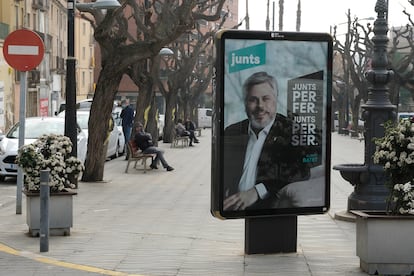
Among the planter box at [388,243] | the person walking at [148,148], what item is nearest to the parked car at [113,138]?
the person walking at [148,148]

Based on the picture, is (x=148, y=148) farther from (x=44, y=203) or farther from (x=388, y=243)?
(x=388, y=243)

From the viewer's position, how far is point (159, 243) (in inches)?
394

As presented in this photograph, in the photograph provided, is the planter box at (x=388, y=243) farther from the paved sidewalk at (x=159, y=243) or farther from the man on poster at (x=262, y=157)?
the man on poster at (x=262, y=157)

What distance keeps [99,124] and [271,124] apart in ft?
34.5

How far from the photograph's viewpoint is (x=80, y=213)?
513 inches

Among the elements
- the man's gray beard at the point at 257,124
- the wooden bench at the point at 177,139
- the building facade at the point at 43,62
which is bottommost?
the wooden bench at the point at 177,139

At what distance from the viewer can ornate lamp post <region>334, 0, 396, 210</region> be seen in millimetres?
12164

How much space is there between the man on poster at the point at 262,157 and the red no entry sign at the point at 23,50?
5.00 metres

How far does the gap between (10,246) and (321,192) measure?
356cm

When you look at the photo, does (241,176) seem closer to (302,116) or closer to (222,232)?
(302,116)

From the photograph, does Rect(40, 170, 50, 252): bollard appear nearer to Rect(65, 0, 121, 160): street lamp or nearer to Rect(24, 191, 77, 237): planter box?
Rect(24, 191, 77, 237): planter box

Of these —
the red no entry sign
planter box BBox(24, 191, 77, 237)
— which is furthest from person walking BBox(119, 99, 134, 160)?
planter box BBox(24, 191, 77, 237)

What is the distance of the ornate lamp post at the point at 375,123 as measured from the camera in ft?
39.9

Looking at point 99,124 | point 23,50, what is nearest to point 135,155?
point 99,124
